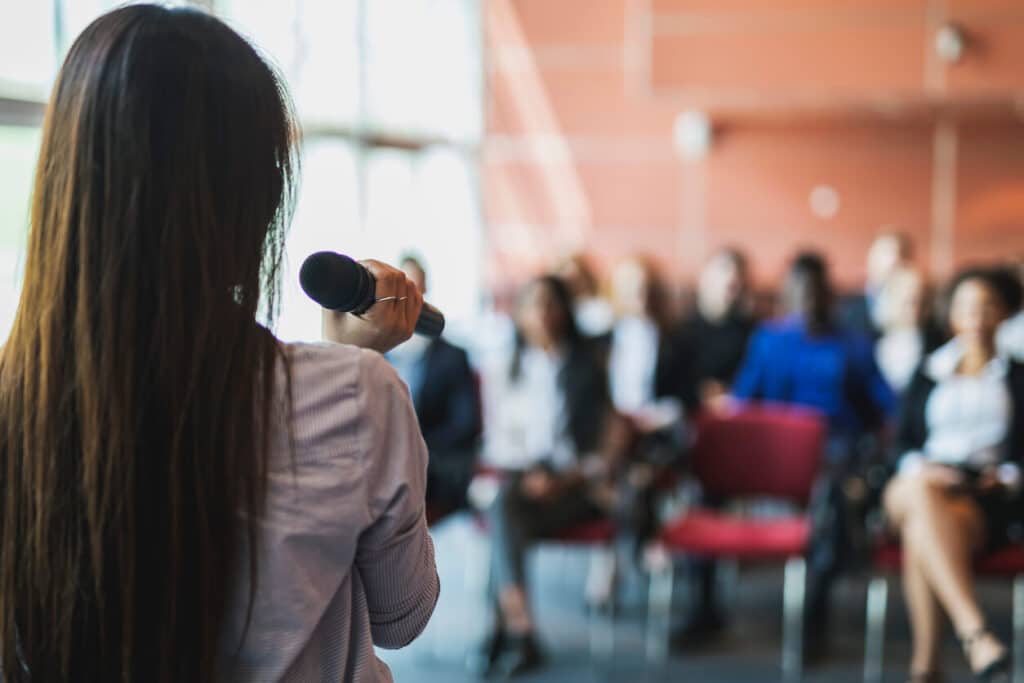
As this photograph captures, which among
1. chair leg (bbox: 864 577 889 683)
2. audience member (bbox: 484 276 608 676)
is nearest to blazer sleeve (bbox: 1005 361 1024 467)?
chair leg (bbox: 864 577 889 683)

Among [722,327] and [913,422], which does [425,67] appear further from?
[913,422]

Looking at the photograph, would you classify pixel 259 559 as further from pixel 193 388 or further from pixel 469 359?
pixel 469 359

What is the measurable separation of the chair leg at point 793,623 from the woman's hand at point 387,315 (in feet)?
10.2

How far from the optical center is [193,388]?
38.9 inches

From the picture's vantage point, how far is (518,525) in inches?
164

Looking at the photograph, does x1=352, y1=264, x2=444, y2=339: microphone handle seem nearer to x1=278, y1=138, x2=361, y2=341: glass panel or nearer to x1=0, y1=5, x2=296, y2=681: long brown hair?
x1=0, y1=5, x2=296, y2=681: long brown hair

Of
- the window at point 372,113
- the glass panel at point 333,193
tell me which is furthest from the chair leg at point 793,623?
the glass panel at point 333,193

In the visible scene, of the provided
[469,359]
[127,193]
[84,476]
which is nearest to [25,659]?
[84,476]

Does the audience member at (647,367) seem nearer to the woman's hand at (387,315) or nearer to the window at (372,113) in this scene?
the window at (372,113)

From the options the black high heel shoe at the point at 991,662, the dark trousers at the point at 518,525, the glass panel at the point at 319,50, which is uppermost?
the glass panel at the point at 319,50

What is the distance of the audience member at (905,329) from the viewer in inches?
200

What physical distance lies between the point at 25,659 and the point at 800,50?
726 cm

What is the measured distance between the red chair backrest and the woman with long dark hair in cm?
354

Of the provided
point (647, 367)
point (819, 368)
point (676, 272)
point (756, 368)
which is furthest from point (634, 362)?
point (676, 272)
